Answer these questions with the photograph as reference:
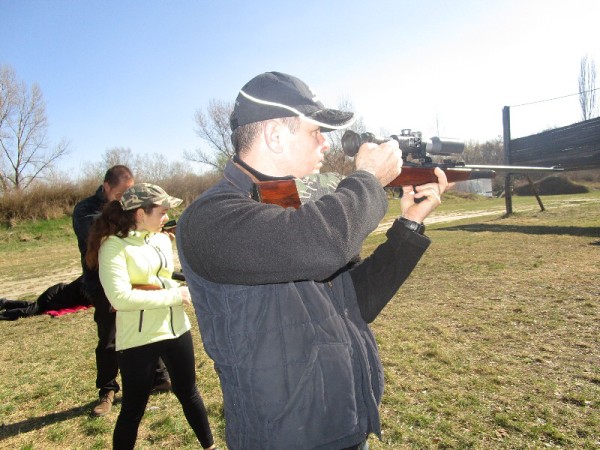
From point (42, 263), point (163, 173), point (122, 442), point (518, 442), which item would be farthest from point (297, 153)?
point (163, 173)

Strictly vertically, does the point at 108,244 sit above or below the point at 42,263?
above

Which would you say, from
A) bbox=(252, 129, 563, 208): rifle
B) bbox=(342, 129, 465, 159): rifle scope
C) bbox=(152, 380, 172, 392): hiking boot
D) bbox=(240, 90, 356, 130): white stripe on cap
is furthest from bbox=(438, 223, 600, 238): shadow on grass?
bbox=(240, 90, 356, 130): white stripe on cap

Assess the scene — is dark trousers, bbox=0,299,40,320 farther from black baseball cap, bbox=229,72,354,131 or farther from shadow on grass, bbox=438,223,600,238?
shadow on grass, bbox=438,223,600,238

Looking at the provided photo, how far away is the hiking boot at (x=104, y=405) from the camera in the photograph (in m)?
4.27

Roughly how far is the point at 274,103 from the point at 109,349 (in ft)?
12.6

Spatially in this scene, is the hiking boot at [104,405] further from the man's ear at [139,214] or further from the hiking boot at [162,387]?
the man's ear at [139,214]

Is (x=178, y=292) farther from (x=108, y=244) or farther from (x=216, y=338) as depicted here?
(x=216, y=338)

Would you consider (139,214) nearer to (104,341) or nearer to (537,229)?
(104,341)

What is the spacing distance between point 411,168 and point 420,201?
23 centimetres

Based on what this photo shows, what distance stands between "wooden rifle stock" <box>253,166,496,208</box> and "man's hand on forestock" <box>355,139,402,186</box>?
31 cm

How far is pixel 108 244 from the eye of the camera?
3.25 m

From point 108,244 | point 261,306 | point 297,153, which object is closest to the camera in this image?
point 261,306

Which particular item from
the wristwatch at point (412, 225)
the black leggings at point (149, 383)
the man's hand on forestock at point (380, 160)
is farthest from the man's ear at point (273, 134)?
the black leggings at point (149, 383)

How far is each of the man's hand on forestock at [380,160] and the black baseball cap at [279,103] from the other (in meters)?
0.15
